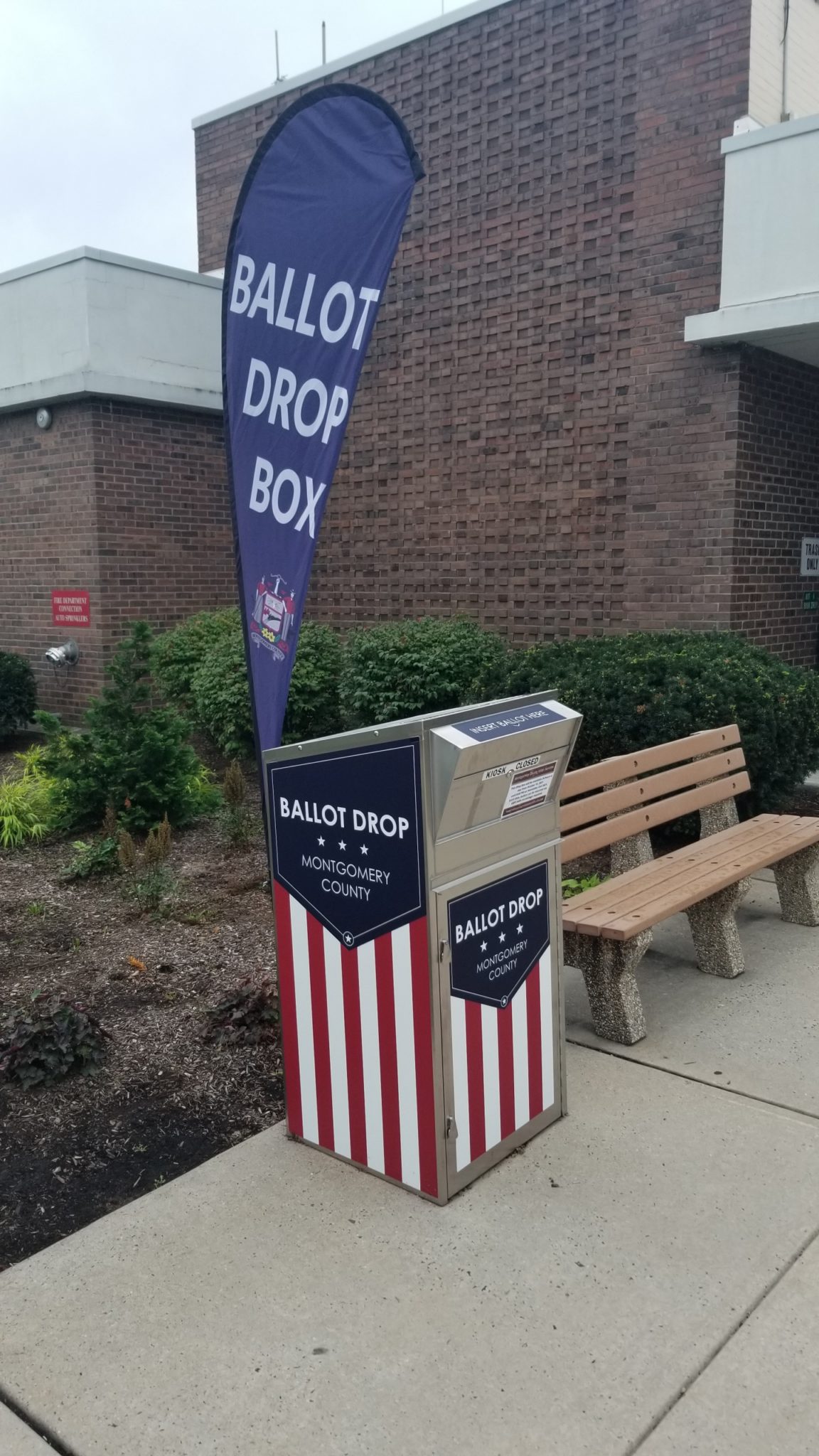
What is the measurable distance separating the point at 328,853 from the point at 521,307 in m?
7.69

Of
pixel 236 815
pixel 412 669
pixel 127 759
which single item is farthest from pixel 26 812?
pixel 412 669

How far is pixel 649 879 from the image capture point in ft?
14.8

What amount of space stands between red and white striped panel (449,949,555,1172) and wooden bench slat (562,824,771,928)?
0.61 metres

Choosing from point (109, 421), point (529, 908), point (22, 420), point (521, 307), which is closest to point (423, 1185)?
point (529, 908)

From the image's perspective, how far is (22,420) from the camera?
11.5m

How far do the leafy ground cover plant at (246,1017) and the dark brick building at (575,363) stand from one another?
5.55 metres

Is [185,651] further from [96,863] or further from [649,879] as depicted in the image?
[649,879]

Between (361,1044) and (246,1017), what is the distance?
3.94 feet

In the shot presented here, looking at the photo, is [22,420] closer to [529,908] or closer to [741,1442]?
[529,908]

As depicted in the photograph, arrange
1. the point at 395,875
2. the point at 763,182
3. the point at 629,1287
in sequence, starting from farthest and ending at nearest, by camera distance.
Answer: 1. the point at 763,182
2. the point at 395,875
3. the point at 629,1287

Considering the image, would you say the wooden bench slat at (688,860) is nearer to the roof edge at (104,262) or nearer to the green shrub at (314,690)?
the green shrub at (314,690)

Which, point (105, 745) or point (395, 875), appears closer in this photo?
point (395, 875)

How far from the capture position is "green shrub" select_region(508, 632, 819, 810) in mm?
6117

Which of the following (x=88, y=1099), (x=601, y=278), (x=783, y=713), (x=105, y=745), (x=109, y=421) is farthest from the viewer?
(x=109, y=421)
